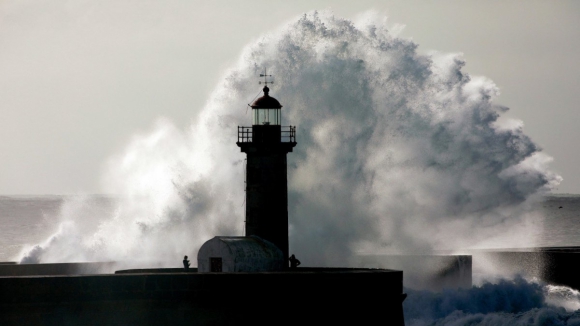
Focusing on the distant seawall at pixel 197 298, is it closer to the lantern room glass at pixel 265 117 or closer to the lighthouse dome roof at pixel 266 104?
the lantern room glass at pixel 265 117

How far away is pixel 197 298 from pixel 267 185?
15.0ft

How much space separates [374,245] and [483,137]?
584cm

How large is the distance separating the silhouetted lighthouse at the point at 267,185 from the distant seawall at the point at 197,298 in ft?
10.8

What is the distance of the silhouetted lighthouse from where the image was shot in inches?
1101

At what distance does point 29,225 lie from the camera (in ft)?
413

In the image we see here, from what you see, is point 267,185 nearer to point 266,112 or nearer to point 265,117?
point 265,117

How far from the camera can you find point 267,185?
2794 cm

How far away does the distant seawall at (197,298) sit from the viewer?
2338 cm

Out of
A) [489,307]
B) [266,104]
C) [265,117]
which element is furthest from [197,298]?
[489,307]

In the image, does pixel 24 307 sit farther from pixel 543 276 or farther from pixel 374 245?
pixel 543 276

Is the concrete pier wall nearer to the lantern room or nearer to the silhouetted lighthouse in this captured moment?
the silhouetted lighthouse

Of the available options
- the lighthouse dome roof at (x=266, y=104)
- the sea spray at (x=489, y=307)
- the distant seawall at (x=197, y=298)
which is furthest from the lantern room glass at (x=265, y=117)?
the sea spray at (x=489, y=307)

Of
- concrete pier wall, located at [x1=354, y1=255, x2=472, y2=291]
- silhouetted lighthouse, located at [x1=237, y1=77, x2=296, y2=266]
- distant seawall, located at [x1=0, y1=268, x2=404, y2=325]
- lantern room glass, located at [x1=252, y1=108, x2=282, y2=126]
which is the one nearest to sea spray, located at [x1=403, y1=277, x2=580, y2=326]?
concrete pier wall, located at [x1=354, y1=255, x2=472, y2=291]

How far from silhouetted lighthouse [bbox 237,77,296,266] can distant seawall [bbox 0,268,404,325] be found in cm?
328
